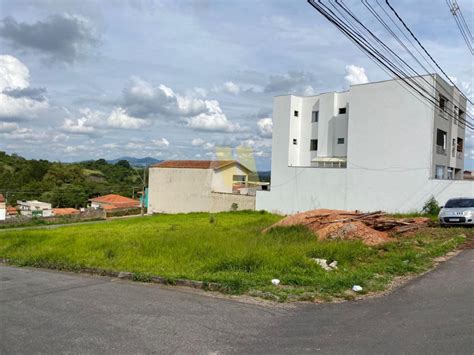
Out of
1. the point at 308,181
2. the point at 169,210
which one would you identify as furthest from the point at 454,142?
the point at 169,210

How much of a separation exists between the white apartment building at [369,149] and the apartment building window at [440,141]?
2 centimetres

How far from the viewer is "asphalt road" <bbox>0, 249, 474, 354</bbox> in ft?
15.0

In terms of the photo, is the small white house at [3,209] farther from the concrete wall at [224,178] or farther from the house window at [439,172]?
the house window at [439,172]

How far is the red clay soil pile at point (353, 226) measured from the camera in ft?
42.5

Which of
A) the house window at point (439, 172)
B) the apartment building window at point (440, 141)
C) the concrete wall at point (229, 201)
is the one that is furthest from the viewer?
the concrete wall at point (229, 201)

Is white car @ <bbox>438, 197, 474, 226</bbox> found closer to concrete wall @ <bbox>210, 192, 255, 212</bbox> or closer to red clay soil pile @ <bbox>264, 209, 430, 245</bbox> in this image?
red clay soil pile @ <bbox>264, 209, 430, 245</bbox>

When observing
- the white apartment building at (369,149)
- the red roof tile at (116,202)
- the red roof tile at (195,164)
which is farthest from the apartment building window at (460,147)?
the red roof tile at (116,202)

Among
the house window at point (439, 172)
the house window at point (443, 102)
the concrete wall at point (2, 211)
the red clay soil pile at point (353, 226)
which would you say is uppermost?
the house window at point (443, 102)

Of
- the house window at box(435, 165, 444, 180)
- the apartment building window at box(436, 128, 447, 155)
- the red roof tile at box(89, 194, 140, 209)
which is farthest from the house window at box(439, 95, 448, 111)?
the red roof tile at box(89, 194, 140, 209)

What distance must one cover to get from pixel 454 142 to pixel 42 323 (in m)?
36.8

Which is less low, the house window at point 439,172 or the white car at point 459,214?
the house window at point 439,172

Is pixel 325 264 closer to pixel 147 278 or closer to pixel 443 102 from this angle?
pixel 147 278

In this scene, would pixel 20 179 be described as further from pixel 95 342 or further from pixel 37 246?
pixel 95 342

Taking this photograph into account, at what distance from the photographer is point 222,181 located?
45.1 meters
